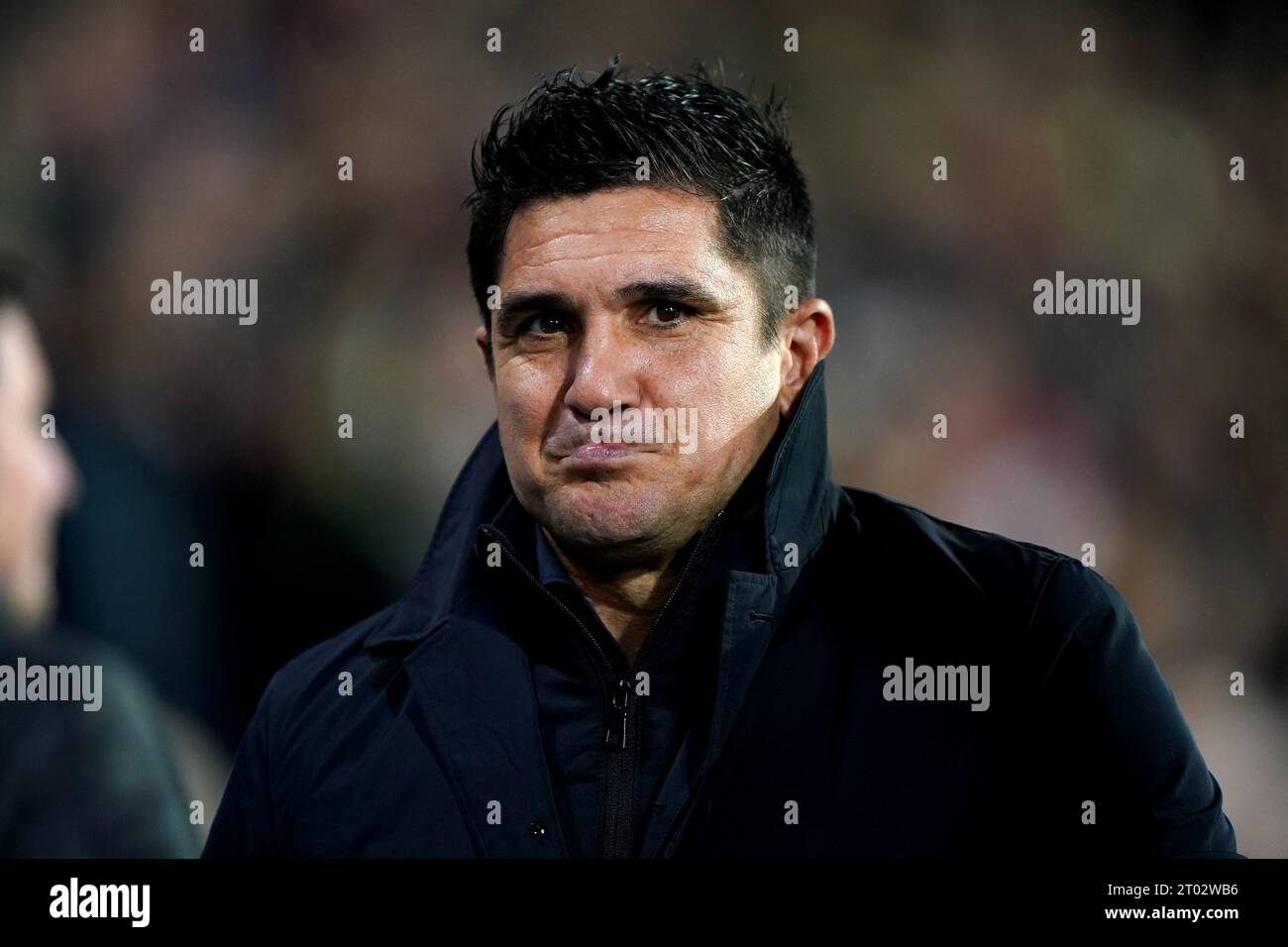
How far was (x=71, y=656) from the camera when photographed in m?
1.72

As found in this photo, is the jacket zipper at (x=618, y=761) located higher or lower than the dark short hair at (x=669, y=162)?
lower

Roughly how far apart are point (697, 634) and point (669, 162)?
56 cm

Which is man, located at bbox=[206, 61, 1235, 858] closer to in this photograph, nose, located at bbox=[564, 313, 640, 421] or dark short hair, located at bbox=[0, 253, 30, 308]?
nose, located at bbox=[564, 313, 640, 421]

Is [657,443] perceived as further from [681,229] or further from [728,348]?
[681,229]

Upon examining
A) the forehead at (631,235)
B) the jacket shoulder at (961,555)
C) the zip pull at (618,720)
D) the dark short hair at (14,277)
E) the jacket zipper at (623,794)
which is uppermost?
the dark short hair at (14,277)

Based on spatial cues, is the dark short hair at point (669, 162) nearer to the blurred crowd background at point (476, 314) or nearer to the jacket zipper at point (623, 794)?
the blurred crowd background at point (476, 314)

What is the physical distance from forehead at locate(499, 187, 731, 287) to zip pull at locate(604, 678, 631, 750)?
49cm

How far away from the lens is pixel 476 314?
6.02 feet

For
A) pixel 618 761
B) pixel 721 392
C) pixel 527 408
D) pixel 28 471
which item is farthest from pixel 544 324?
pixel 28 471

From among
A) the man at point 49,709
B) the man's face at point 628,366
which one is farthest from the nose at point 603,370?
the man at point 49,709

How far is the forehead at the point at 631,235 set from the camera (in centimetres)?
139

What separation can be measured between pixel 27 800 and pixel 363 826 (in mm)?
571

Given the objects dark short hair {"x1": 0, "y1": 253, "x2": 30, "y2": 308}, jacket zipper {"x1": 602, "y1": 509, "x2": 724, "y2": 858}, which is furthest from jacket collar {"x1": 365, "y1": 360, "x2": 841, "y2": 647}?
dark short hair {"x1": 0, "y1": 253, "x2": 30, "y2": 308}

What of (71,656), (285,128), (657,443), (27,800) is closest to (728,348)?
(657,443)
